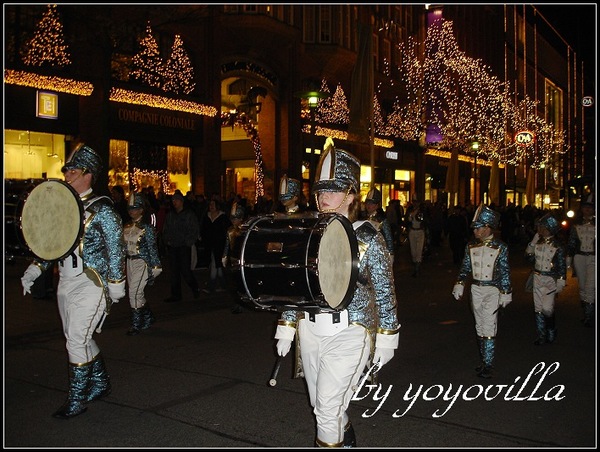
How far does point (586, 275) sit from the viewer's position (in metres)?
10.2

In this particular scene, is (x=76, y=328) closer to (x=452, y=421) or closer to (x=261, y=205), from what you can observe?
(x=452, y=421)

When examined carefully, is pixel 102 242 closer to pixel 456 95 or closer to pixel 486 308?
pixel 486 308

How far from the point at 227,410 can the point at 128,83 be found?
54.9ft

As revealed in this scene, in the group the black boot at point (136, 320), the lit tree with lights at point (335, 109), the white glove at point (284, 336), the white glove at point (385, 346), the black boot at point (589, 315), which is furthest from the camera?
the lit tree with lights at point (335, 109)

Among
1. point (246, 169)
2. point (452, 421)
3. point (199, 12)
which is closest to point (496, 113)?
point (246, 169)

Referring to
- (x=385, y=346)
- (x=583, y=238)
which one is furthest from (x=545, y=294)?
(x=385, y=346)

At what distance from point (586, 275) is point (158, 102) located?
15.1 metres

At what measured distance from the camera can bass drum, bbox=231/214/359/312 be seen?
3.66 metres

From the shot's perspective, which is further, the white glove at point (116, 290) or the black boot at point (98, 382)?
the black boot at point (98, 382)

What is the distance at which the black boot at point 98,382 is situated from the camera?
5.93 m

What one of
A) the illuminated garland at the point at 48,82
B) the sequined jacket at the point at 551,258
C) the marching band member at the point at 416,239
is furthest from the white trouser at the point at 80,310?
the illuminated garland at the point at 48,82

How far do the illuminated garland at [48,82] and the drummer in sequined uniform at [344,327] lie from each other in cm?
1447

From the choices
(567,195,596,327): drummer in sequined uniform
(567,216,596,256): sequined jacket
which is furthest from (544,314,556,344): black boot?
(567,216,596,256): sequined jacket

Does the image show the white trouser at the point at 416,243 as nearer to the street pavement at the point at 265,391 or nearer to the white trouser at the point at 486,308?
the street pavement at the point at 265,391
